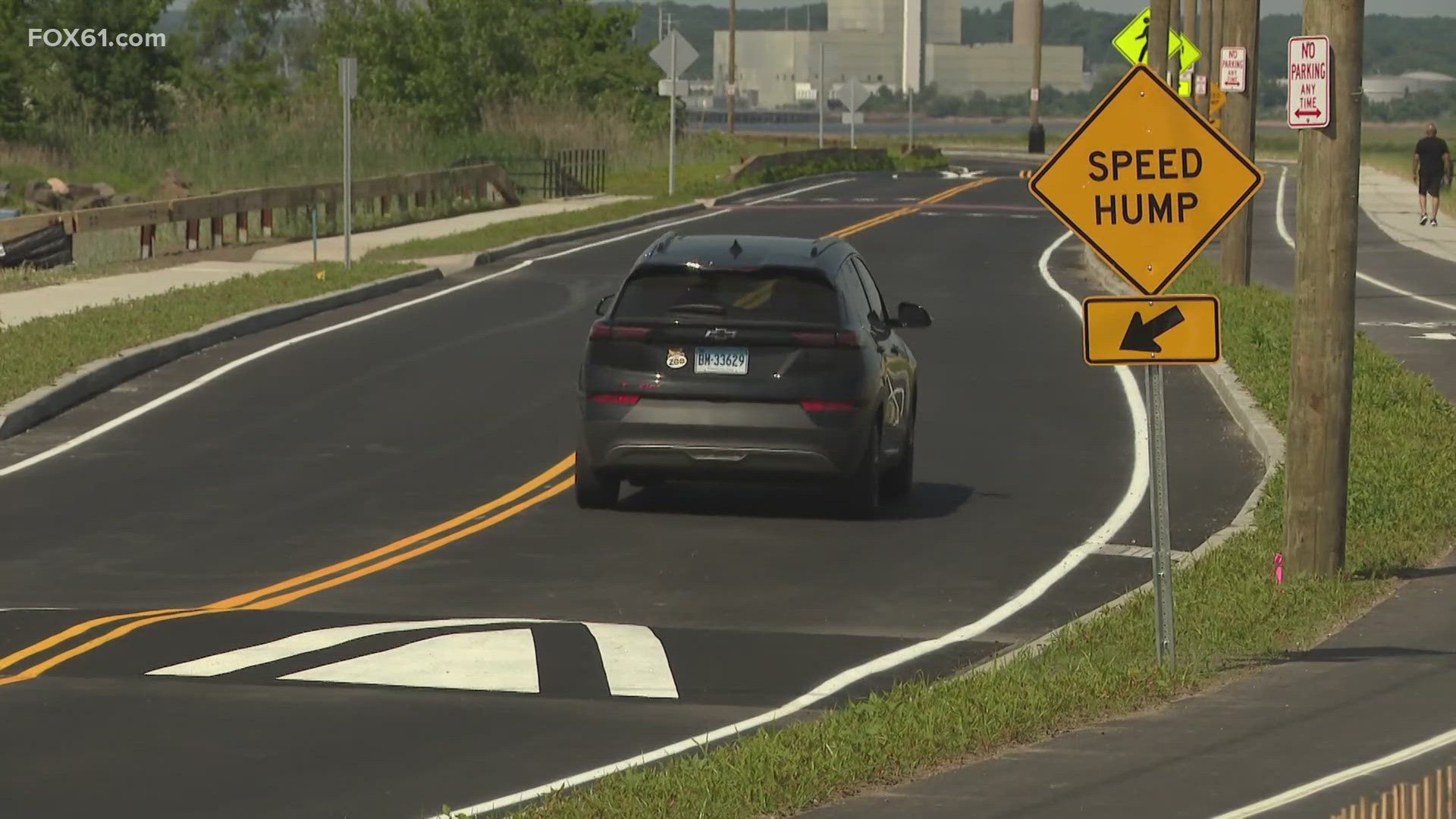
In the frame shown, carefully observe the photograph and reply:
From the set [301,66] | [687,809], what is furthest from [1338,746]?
[301,66]

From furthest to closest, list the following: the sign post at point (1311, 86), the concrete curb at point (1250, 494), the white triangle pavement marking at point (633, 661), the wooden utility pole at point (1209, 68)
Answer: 1. the wooden utility pole at point (1209, 68)
2. the sign post at point (1311, 86)
3. the concrete curb at point (1250, 494)
4. the white triangle pavement marking at point (633, 661)

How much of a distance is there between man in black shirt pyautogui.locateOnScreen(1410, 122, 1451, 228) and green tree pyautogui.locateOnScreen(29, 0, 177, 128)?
33.0m

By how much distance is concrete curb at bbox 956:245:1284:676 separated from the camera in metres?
11.4

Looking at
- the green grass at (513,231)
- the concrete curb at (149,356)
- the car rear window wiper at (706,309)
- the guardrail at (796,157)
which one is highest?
the car rear window wiper at (706,309)

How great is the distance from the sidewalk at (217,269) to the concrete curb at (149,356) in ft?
6.67

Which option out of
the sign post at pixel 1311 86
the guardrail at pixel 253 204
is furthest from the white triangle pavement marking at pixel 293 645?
the guardrail at pixel 253 204

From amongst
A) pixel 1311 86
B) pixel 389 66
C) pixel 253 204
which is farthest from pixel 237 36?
pixel 1311 86

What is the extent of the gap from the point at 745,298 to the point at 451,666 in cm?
506

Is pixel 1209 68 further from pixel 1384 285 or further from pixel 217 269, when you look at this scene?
pixel 217 269

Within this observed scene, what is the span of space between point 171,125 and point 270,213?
25387mm

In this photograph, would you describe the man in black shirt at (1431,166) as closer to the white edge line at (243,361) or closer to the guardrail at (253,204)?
the white edge line at (243,361)

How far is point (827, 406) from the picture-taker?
15156 mm

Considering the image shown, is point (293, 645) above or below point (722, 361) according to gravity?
below

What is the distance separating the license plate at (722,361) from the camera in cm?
1520
